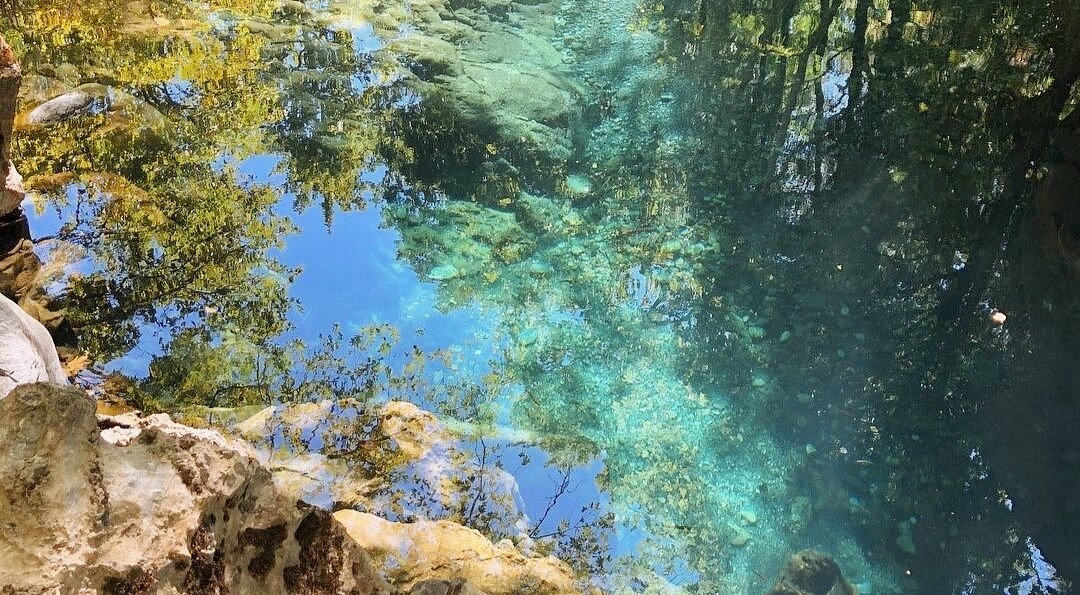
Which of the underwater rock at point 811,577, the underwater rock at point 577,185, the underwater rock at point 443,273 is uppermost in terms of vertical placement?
the underwater rock at point 577,185

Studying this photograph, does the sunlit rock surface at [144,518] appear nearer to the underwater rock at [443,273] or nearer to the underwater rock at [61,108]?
the underwater rock at [443,273]

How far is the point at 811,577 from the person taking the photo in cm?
596

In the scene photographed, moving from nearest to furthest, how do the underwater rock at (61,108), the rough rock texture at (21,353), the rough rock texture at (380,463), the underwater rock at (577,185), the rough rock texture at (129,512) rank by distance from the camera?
the rough rock texture at (129,512)
the rough rock texture at (21,353)
the rough rock texture at (380,463)
the underwater rock at (61,108)
the underwater rock at (577,185)

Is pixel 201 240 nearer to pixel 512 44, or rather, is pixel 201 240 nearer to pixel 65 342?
pixel 65 342

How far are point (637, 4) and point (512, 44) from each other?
3.24 metres

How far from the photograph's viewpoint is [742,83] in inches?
410

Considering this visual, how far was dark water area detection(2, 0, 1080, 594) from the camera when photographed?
6141mm

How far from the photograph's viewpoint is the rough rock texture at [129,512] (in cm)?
180

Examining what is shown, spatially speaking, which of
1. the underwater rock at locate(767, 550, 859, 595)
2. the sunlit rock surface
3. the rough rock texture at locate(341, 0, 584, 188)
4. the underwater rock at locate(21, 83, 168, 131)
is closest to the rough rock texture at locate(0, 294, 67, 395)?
the sunlit rock surface

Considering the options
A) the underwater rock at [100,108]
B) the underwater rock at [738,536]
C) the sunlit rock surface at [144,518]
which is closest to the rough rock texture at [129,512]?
the sunlit rock surface at [144,518]

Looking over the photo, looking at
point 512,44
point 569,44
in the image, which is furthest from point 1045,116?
point 512,44

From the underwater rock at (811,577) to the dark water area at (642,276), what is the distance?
13cm

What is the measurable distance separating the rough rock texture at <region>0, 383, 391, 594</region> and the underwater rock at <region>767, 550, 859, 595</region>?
4773 mm

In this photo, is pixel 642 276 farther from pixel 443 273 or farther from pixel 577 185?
pixel 443 273
